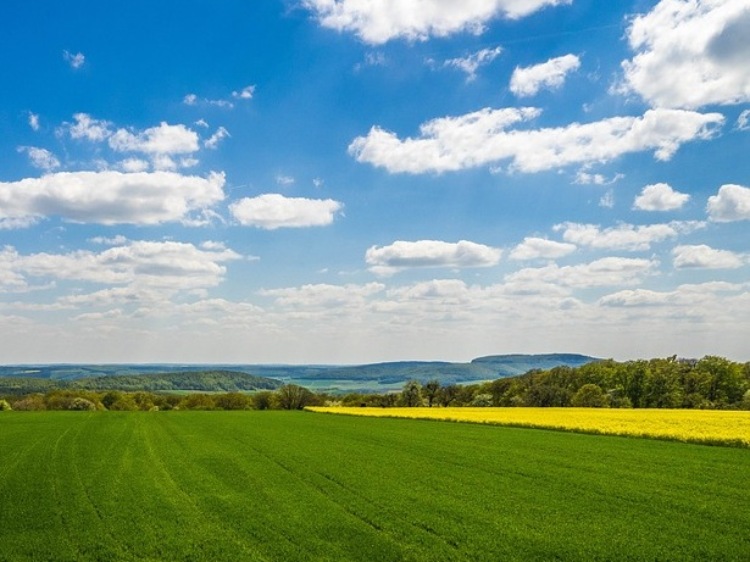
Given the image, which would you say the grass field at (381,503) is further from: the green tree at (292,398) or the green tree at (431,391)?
the green tree at (431,391)

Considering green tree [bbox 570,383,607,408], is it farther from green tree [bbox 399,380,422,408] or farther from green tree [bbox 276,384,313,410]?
green tree [bbox 276,384,313,410]

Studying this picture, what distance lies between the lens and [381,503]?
1966 cm

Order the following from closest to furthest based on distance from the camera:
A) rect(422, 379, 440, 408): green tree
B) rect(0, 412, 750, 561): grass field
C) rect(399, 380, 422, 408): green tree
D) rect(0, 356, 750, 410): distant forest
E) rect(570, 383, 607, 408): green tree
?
rect(0, 412, 750, 561): grass field
rect(0, 356, 750, 410): distant forest
rect(570, 383, 607, 408): green tree
rect(399, 380, 422, 408): green tree
rect(422, 379, 440, 408): green tree

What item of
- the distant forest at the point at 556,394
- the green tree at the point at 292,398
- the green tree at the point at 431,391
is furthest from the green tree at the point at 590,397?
the green tree at the point at 292,398

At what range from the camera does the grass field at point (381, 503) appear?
1473cm

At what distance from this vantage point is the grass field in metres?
14.7

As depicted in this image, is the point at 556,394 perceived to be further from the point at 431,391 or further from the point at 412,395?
the point at 412,395

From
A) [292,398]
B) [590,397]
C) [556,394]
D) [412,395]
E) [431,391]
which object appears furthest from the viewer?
[431,391]

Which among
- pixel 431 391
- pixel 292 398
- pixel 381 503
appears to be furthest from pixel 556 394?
pixel 381 503

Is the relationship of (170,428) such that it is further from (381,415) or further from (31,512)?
(31,512)

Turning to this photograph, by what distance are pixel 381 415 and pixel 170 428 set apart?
91.8 feet

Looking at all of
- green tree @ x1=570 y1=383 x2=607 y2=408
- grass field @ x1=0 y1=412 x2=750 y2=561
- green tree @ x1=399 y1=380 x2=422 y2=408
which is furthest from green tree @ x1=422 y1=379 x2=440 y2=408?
grass field @ x1=0 y1=412 x2=750 y2=561

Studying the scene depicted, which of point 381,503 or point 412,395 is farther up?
point 381,503

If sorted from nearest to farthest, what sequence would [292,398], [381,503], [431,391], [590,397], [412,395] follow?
[381,503] → [590,397] → [292,398] → [412,395] → [431,391]
